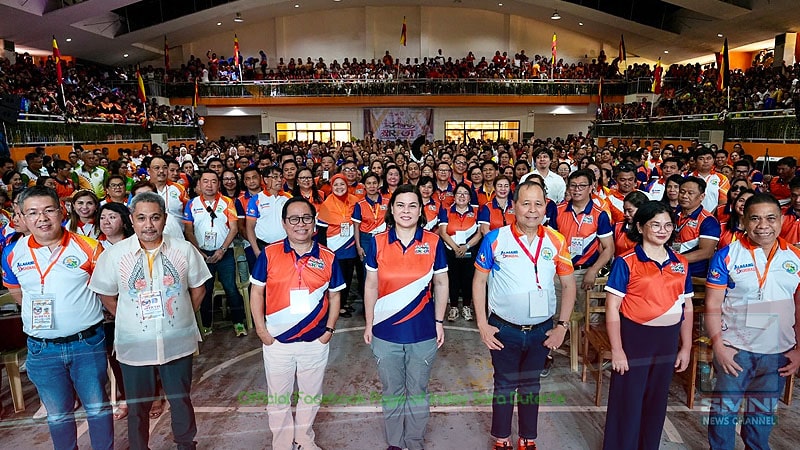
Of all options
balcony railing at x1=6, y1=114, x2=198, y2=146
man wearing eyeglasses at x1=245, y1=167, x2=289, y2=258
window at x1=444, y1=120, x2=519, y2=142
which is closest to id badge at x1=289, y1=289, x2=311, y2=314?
man wearing eyeglasses at x1=245, y1=167, x2=289, y2=258

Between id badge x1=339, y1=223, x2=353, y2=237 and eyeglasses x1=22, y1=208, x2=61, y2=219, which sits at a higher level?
eyeglasses x1=22, y1=208, x2=61, y2=219

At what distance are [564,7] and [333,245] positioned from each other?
21670mm

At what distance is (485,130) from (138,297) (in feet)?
80.1

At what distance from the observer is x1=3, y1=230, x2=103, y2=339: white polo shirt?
2.58 m

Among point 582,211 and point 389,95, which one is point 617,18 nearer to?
point 389,95

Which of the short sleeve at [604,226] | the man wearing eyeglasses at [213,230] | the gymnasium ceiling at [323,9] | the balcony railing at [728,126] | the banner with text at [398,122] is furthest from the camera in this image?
the banner with text at [398,122]

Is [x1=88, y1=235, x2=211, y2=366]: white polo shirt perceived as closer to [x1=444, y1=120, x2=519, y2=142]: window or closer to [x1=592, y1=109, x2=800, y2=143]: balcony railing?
[x1=592, y1=109, x2=800, y2=143]: balcony railing

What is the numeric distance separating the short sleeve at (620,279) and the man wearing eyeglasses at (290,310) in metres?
1.60

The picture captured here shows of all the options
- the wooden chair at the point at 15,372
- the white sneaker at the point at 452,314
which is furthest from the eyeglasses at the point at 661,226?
the wooden chair at the point at 15,372

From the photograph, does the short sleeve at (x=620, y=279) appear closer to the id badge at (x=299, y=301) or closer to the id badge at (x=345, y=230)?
the id badge at (x=299, y=301)

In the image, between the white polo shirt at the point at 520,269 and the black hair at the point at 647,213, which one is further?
the white polo shirt at the point at 520,269

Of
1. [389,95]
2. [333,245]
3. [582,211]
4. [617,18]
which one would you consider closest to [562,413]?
[582,211]

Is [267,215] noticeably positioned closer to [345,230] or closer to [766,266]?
[345,230]

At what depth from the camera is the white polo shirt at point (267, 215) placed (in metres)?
4.84
